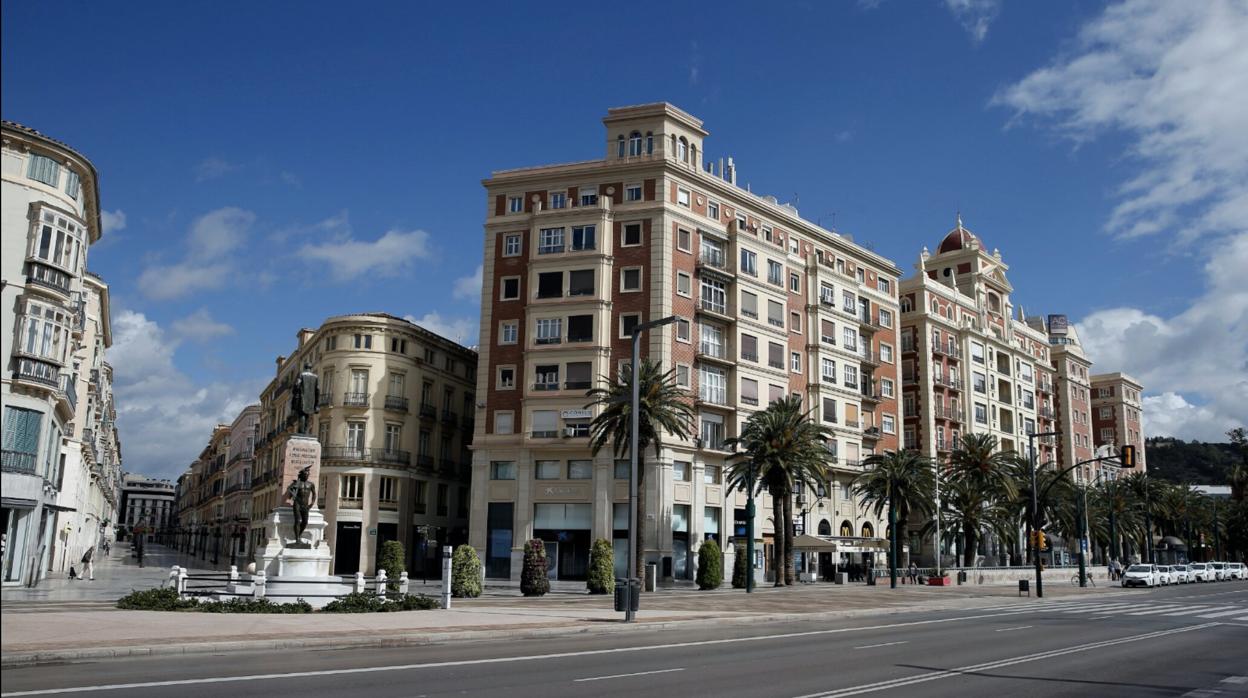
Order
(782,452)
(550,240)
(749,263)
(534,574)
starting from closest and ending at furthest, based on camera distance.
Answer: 1. (534,574)
2. (782,452)
3. (550,240)
4. (749,263)

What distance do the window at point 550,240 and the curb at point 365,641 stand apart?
35798 millimetres

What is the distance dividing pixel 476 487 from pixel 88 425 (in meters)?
25.3

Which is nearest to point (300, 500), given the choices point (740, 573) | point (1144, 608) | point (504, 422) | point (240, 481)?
point (740, 573)

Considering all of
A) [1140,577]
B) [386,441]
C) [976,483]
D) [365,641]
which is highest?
[386,441]

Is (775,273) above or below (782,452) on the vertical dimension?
above

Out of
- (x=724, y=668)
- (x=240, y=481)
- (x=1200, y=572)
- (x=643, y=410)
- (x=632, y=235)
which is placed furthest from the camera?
(x=240, y=481)

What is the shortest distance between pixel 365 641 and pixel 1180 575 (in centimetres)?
6789

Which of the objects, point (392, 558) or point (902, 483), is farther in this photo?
point (902, 483)

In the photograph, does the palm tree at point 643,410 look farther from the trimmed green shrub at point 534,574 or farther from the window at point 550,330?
the window at point 550,330

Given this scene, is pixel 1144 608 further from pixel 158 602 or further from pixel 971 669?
pixel 158 602

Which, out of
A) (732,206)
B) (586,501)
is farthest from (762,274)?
(586,501)

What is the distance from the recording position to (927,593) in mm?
49719

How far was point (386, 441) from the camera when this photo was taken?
215ft

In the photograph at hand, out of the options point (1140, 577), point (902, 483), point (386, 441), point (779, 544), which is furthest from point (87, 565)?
point (1140, 577)
